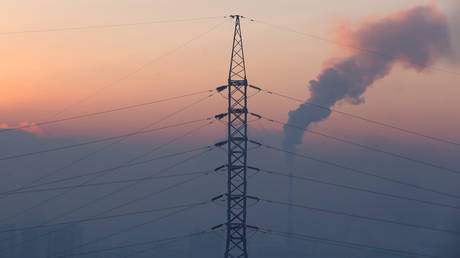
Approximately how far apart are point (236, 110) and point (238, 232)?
→ 349 inches

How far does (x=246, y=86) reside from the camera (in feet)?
132

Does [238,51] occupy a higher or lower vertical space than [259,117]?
higher

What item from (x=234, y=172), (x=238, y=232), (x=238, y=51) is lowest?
(x=238, y=232)

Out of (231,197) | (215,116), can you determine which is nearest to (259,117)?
(215,116)

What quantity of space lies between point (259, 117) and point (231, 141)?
15.6ft

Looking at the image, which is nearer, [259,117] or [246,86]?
[246,86]

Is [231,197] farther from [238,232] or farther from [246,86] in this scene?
[246,86]

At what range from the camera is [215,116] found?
43.9 meters

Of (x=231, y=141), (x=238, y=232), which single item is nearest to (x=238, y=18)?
(x=231, y=141)

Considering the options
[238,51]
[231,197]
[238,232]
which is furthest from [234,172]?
[238,51]

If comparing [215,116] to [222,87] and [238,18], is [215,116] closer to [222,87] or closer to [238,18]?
[222,87]

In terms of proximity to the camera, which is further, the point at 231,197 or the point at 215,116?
the point at 215,116

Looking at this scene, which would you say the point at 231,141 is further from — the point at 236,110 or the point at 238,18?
the point at 238,18

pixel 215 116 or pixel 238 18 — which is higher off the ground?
pixel 238 18
